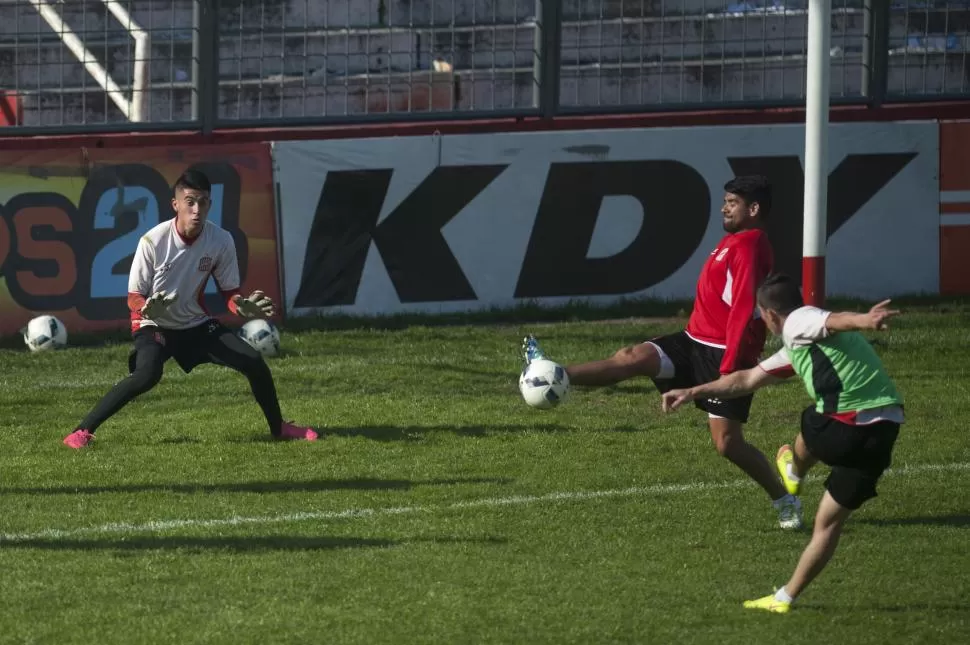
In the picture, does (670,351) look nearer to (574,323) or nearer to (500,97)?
(574,323)

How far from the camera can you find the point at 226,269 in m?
11.7

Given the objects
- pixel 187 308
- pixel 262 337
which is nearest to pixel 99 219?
pixel 262 337

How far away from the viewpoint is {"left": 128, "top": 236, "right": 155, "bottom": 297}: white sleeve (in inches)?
448

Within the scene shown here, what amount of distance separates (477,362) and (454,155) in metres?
2.77

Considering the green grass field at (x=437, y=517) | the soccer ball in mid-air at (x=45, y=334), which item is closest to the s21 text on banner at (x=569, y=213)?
the green grass field at (x=437, y=517)

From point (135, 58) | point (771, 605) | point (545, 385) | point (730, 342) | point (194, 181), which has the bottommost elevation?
point (771, 605)

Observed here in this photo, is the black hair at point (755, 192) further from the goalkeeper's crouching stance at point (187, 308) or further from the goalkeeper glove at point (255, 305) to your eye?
the goalkeeper's crouching stance at point (187, 308)

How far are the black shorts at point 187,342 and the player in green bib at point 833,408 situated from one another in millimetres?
4996

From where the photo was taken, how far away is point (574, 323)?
15969 millimetres

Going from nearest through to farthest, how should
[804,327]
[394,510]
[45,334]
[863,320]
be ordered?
[863,320]
[804,327]
[394,510]
[45,334]

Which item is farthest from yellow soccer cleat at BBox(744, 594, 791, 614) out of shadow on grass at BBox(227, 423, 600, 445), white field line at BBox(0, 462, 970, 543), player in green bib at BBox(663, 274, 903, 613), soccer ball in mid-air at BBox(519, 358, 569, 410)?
shadow on grass at BBox(227, 423, 600, 445)

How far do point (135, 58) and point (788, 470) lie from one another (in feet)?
33.8

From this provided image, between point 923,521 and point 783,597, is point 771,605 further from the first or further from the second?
point 923,521

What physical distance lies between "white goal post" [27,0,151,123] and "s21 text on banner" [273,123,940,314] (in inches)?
78.1
